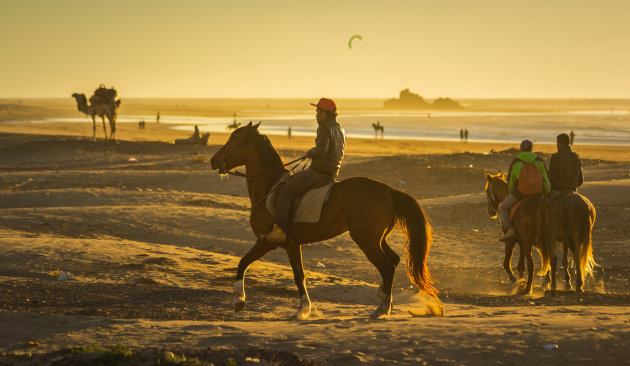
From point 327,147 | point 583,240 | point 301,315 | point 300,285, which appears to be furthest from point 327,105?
point 583,240

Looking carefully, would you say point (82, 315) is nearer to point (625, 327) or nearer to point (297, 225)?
point (297, 225)

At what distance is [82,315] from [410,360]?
414 centimetres

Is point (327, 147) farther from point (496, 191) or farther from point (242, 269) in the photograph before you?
point (496, 191)

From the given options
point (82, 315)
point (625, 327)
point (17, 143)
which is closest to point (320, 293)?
point (82, 315)

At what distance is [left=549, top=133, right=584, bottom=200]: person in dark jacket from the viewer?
12352mm

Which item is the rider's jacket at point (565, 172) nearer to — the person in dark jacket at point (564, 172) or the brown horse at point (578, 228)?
the person in dark jacket at point (564, 172)

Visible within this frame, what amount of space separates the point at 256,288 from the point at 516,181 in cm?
483

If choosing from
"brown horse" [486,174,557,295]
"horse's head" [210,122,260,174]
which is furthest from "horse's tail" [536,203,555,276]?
"horse's head" [210,122,260,174]

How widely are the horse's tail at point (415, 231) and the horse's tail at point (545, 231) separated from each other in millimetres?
3426

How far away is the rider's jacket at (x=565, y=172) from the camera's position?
486 inches

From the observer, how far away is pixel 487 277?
1361cm

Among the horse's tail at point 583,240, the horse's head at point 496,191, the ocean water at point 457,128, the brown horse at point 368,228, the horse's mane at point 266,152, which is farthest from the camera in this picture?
the ocean water at point 457,128

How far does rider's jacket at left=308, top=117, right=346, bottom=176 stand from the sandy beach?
1999 mm

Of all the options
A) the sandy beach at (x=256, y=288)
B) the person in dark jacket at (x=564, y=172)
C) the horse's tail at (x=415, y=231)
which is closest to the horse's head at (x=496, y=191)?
the person in dark jacket at (x=564, y=172)
